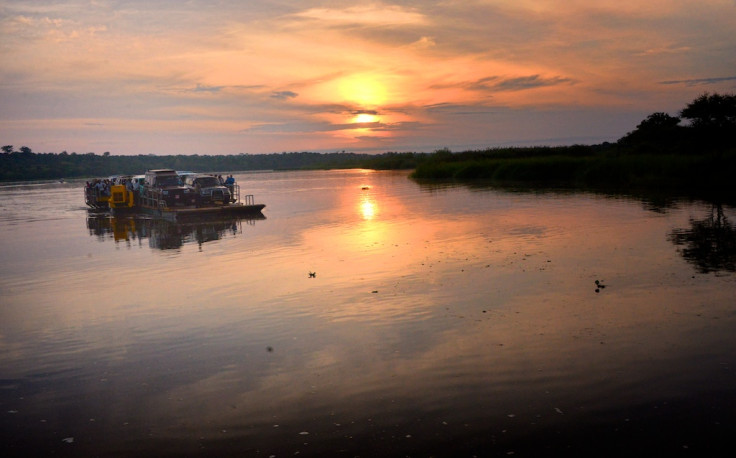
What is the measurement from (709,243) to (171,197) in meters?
30.5

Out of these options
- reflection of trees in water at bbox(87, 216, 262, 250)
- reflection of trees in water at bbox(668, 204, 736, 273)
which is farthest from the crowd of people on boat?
reflection of trees in water at bbox(668, 204, 736, 273)

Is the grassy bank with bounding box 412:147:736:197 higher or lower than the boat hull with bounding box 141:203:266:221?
higher

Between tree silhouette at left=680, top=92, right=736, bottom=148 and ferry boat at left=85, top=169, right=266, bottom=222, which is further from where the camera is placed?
tree silhouette at left=680, top=92, right=736, bottom=148

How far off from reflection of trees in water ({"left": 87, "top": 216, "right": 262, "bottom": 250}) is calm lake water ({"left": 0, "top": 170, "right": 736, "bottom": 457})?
5.28 meters

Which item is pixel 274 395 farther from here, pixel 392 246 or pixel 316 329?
pixel 392 246

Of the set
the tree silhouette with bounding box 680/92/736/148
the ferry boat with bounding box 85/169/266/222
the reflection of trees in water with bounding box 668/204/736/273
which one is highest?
the tree silhouette with bounding box 680/92/736/148

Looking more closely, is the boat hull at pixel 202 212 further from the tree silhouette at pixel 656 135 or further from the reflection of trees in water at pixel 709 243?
the tree silhouette at pixel 656 135

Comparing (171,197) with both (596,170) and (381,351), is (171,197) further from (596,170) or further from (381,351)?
(596,170)

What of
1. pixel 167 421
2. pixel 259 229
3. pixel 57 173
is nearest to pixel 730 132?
pixel 259 229

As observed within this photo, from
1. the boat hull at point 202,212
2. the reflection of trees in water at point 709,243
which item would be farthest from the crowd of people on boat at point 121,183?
the reflection of trees in water at point 709,243

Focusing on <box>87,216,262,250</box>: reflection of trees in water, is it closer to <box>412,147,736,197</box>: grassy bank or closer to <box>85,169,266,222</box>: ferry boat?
<box>85,169,266,222</box>: ferry boat

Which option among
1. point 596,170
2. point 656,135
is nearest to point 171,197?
point 596,170

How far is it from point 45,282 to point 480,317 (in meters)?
12.4

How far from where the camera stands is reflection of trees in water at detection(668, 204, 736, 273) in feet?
54.2
